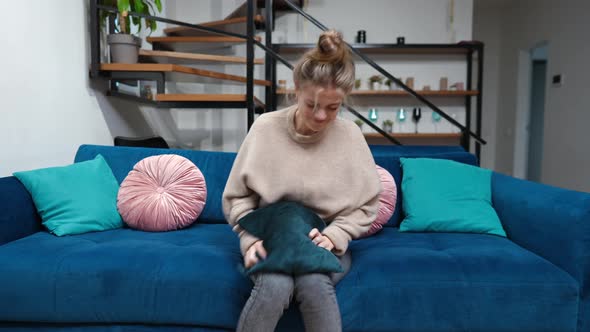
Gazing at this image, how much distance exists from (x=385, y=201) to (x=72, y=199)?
1256 millimetres

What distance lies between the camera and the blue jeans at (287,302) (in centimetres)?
107

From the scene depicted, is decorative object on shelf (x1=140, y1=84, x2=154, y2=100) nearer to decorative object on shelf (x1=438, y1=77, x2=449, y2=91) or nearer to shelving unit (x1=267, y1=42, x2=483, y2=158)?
shelving unit (x1=267, y1=42, x2=483, y2=158)

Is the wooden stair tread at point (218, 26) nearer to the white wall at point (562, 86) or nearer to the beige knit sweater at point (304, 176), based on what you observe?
the beige knit sweater at point (304, 176)

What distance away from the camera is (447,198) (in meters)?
1.73

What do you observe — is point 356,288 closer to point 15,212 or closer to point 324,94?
point 324,94

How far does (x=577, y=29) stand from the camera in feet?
13.6

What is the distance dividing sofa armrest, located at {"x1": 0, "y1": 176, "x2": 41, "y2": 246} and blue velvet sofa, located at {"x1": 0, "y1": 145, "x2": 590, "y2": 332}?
0.47 feet

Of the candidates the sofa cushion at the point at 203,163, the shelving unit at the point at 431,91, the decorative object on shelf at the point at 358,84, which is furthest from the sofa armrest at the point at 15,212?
the decorative object on shelf at the point at 358,84

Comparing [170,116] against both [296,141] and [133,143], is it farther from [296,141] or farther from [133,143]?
[296,141]

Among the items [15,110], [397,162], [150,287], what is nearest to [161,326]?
[150,287]

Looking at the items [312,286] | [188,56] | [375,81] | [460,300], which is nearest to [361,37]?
[375,81]

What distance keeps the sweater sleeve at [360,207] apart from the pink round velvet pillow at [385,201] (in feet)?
1.15

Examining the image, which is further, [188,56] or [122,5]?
[188,56]

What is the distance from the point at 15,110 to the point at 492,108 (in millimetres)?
5914
